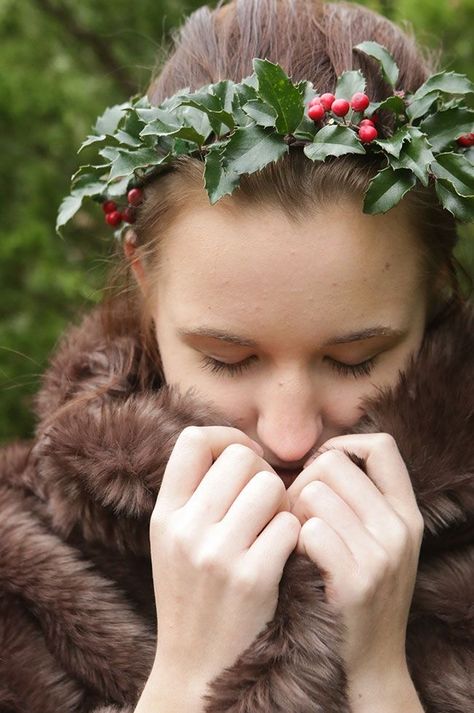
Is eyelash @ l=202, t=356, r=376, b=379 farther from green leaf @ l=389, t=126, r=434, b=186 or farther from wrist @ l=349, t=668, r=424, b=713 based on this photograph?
wrist @ l=349, t=668, r=424, b=713

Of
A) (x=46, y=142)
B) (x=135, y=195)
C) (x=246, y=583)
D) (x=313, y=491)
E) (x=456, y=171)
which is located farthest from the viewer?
(x=46, y=142)

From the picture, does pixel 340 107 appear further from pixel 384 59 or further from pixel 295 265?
pixel 295 265

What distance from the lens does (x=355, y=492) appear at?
1.86 metres

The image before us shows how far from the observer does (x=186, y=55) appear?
222 centimetres

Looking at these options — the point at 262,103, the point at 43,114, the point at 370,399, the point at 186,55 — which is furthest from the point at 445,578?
the point at 43,114

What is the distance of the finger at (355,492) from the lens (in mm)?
1819

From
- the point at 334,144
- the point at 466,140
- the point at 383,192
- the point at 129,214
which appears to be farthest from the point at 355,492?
the point at 129,214

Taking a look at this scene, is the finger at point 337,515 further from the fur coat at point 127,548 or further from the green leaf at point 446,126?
the green leaf at point 446,126

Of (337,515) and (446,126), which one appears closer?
(337,515)

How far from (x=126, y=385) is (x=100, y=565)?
44 cm

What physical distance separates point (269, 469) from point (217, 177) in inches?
24.3

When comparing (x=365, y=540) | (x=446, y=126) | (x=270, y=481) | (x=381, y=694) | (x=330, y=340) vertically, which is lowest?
(x=381, y=694)

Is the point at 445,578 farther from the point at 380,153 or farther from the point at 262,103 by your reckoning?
the point at 262,103

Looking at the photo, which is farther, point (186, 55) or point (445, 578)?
point (186, 55)
